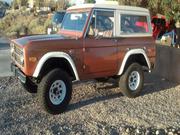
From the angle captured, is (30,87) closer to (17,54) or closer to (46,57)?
(17,54)

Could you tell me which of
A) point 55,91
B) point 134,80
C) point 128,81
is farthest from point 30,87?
point 134,80

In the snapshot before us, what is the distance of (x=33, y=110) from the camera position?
7371mm

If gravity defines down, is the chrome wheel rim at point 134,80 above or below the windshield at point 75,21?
below

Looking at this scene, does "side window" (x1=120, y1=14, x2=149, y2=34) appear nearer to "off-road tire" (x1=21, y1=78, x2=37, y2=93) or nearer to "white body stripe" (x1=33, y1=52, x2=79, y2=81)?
"white body stripe" (x1=33, y1=52, x2=79, y2=81)

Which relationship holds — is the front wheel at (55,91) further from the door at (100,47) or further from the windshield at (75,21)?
the windshield at (75,21)

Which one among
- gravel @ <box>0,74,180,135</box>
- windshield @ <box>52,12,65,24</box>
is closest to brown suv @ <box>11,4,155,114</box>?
gravel @ <box>0,74,180,135</box>

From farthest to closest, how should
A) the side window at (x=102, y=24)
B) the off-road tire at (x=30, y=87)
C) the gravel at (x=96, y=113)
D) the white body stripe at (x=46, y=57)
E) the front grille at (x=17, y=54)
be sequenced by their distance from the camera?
the off-road tire at (x=30, y=87)
the side window at (x=102, y=24)
the front grille at (x=17, y=54)
the white body stripe at (x=46, y=57)
the gravel at (x=96, y=113)

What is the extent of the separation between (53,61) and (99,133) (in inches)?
71.5

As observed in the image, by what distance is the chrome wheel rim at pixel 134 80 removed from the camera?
8680 mm

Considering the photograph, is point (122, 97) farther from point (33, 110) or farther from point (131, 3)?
point (131, 3)

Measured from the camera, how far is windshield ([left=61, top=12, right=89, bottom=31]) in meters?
7.82

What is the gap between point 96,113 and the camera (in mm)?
7285

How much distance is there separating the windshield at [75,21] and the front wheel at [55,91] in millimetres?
1236

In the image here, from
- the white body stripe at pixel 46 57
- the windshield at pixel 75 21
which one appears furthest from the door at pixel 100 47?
the white body stripe at pixel 46 57
